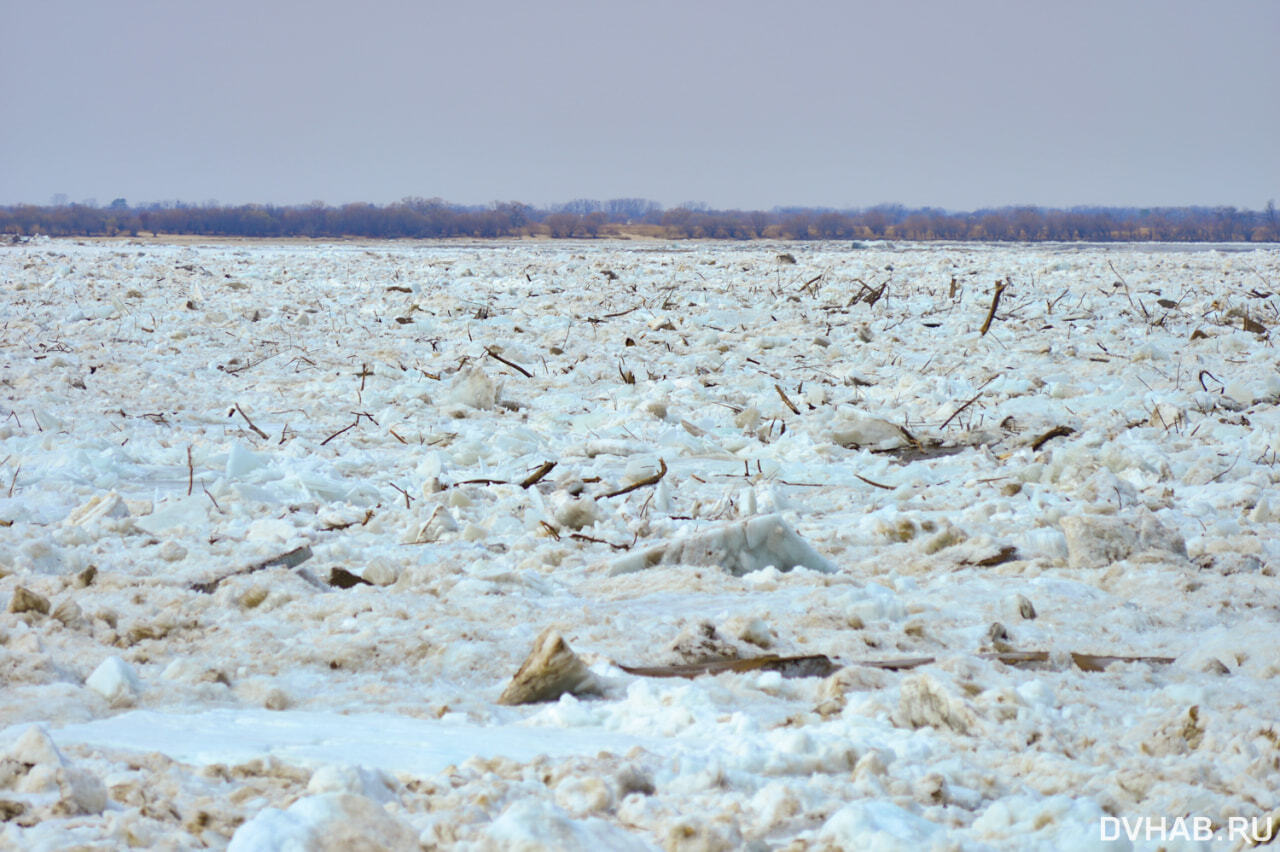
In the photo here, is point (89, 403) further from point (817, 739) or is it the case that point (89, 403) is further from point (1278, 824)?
point (1278, 824)

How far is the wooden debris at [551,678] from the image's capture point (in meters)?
1.89

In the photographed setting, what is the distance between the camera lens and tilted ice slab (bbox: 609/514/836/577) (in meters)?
2.78

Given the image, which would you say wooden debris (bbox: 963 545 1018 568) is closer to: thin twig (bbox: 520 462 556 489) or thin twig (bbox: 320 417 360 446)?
thin twig (bbox: 520 462 556 489)

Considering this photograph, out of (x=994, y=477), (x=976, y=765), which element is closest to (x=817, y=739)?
(x=976, y=765)

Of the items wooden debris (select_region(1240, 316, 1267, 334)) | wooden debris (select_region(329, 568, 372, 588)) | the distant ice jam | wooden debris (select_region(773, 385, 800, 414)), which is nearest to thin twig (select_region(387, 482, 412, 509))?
wooden debris (select_region(329, 568, 372, 588))

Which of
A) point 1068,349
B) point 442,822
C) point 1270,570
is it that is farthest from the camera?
point 1068,349

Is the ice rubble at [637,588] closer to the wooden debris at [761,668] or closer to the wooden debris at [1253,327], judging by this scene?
the wooden debris at [761,668]

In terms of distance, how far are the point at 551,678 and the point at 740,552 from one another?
3.37 feet

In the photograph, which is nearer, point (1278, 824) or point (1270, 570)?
point (1278, 824)

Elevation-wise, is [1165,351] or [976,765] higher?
[1165,351]

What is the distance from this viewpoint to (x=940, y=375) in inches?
222

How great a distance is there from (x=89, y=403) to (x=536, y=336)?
3.00m

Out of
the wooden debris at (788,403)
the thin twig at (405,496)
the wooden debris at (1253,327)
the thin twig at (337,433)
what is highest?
the wooden debris at (1253,327)

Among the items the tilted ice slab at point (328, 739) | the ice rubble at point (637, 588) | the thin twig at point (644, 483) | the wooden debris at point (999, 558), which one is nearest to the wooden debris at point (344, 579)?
the ice rubble at point (637, 588)
